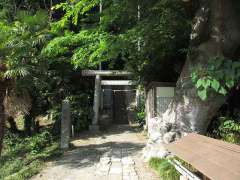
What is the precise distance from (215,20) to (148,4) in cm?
211

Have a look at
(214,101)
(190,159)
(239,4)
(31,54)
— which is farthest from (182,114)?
(31,54)

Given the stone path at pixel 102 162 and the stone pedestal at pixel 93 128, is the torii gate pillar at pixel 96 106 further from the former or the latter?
the stone path at pixel 102 162

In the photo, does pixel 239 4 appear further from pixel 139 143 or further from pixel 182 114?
pixel 139 143

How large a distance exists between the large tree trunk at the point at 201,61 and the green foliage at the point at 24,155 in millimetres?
3170

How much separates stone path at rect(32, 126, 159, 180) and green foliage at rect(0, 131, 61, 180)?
1.34 feet

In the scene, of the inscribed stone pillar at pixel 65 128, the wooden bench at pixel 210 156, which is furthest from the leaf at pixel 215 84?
the inscribed stone pillar at pixel 65 128

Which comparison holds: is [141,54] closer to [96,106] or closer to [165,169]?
[96,106]

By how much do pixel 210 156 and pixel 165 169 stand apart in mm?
3299

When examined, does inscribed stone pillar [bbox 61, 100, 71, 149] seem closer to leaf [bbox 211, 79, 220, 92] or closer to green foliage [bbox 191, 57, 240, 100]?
green foliage [bbox 191, 57, 240, 100]

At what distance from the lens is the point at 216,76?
824 centimetres

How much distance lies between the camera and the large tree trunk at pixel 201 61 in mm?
8969

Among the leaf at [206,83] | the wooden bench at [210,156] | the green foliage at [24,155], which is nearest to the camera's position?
the wooden bench at [210,156]

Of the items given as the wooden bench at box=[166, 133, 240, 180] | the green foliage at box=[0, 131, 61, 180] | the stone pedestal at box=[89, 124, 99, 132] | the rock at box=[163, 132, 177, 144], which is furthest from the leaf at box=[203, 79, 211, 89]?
the stone pedestal at box=[89, 124, 99, 132]

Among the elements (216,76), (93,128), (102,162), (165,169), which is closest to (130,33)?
(216,76)
